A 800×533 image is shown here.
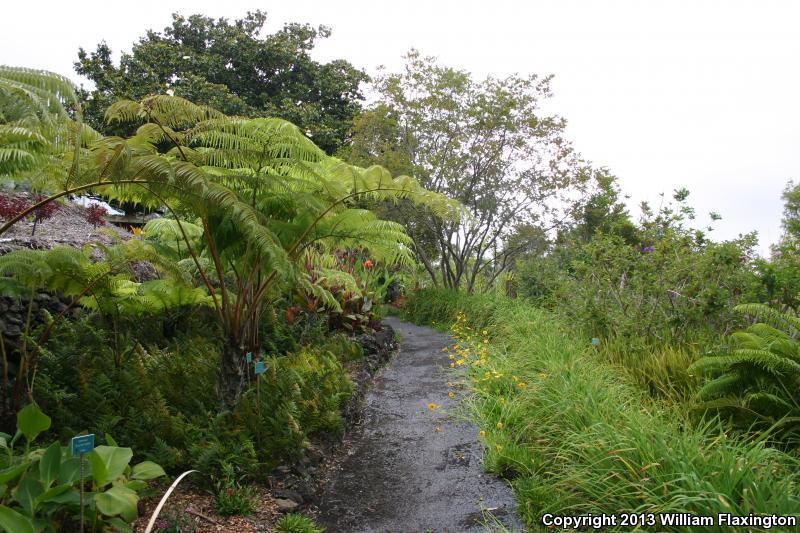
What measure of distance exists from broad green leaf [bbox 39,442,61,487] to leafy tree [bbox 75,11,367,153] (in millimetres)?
11618

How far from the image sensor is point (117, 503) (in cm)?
195

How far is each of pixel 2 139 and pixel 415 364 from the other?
4533 millimetres

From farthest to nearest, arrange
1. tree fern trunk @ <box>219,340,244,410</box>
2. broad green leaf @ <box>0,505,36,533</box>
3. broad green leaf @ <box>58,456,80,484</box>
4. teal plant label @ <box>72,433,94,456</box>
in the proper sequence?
tree fern trunk @ <box>219,340,244,410</box>
broad green leaf @ <box>58,456,80,484</box>
teal plant label @ <box>72,433,94,456</box>
broad green leaf @ <box>0,505,36,533</box>

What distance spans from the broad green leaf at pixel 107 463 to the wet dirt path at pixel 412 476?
1110 millimetres

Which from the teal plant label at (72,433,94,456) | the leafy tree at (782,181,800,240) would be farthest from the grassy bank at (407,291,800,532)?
the leafy tree at (782,181,800,240)

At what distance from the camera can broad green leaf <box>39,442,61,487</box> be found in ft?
6.42

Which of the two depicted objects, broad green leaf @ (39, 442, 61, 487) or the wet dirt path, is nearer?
broad green leaf @ (39, 442, 61, 487)

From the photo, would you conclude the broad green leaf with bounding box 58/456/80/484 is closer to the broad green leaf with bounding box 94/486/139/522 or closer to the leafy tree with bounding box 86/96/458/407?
the broad green leaf with bounding box 94/486/139/522

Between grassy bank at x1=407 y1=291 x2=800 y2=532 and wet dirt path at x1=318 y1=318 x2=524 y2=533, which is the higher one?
grassy bank at x1=407 y1=291 x2=800 y2=532

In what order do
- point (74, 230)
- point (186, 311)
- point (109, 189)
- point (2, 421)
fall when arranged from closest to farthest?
point (2, 421) → point (109, 189) → point (186, 311) → point (74, 230)

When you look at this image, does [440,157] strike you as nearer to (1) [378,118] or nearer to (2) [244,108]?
(1) [378,118]

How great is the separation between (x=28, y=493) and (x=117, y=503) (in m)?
0.31

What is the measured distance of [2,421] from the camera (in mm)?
2955

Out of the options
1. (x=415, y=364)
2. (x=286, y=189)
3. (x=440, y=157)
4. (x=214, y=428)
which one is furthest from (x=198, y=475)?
(x=440, y=157)
